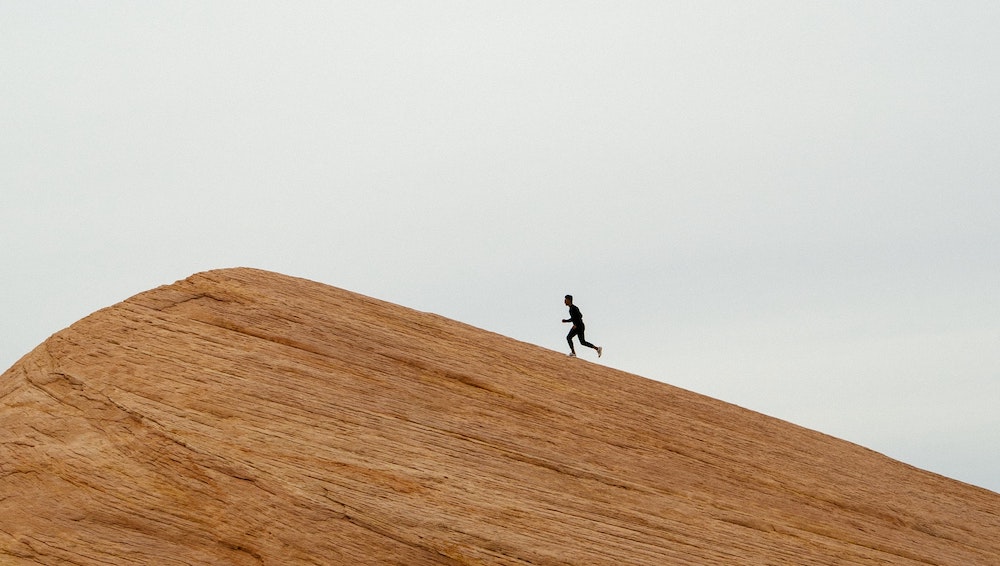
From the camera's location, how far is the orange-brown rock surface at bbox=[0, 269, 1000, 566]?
49.7 ft

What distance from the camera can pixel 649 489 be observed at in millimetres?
18500

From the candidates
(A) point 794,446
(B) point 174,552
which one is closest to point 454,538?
(B) point 174,552

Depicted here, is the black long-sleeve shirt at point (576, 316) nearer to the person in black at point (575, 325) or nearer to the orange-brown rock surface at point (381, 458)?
the person in black at point (575, 325)

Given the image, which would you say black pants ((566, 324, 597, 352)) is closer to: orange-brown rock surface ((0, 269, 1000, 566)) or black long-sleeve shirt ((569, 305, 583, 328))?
black long-sleeve shirt ((569, 305, 583, 328))

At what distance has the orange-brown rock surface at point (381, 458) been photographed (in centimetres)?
1515

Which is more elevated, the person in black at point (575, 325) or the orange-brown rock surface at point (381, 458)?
the person in black at point (575, 325)

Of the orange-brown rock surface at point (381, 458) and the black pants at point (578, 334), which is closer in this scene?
the orange-brown rock surface at point (381, 458)

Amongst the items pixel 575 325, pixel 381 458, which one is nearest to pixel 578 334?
pixel 575 325

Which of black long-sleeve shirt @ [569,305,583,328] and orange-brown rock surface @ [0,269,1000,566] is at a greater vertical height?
black long-sleeve shirt @ [569,305,583,328]

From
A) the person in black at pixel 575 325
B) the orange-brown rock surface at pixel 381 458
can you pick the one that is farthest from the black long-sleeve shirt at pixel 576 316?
the orange-brown rock surface at pixel 381 458

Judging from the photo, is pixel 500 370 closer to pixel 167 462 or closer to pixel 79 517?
pixel 167 462

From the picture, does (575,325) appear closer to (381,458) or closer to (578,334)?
(578,334)

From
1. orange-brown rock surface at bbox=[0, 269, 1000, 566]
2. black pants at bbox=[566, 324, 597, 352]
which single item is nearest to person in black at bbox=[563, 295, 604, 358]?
black pants at bbox=[566, 324, 597, 352]

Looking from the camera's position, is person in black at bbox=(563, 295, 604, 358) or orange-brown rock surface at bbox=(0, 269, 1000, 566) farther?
person in black at bbox=(563, 295, 604, 358)
